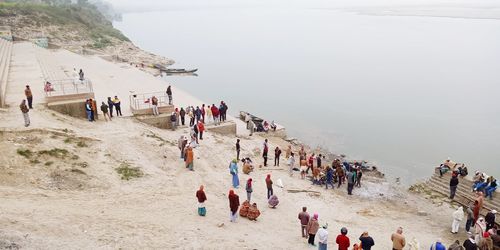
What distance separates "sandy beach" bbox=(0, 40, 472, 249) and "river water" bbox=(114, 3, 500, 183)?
28.6 ft

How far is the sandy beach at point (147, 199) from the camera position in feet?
36.3

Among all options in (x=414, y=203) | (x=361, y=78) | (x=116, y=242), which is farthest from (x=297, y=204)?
(x=361, y=78)

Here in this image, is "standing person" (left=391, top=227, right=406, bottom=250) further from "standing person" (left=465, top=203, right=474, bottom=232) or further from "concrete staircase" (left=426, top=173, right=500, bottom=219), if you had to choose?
"concrete staircase" (left=426, top=173, right=500, bottom=219)

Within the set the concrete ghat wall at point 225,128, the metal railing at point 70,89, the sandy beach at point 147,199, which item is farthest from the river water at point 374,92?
the metal railing at point 70,89

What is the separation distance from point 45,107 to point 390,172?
1947 cm

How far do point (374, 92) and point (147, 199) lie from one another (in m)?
38.1

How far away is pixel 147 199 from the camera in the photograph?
1395 cm

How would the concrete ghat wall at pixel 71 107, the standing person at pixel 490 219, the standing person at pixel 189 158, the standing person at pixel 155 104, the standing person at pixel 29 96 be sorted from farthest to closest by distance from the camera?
the standing person at pixel 155 104, the concrete ghat wall at pixel 71 107, the standing person at pixel 29 96, the standing person at pixel 189 158, the standing person at pixel 490 219

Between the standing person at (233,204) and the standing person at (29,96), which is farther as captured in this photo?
the standing person at (29,96)

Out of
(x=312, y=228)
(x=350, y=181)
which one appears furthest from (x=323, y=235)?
(x=350, y=181)

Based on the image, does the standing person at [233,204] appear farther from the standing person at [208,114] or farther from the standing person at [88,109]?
the standing person at [208,114]

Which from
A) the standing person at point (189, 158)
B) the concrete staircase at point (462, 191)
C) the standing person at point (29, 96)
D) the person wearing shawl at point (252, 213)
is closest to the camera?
the person wearing shawl at point (252, 213)

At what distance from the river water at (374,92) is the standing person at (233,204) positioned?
579 inches

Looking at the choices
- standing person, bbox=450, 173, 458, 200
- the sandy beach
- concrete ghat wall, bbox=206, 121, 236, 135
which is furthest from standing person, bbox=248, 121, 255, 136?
standing person, bbox=450, 173, 458, 200
